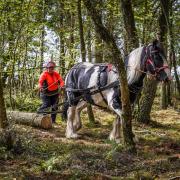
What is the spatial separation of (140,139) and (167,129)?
2.32 m

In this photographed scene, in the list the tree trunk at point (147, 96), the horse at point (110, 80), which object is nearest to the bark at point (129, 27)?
the tree trunk at point (147, 96)

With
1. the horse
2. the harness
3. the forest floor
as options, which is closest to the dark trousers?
the horse

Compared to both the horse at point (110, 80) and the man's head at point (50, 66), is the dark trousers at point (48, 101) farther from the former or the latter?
the horse at point (110, 80)

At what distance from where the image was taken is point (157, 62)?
8625 mm

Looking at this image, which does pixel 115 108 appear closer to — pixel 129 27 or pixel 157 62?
pixel 157 62

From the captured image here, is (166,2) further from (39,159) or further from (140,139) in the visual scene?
(39,159)

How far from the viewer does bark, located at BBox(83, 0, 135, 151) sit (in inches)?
262

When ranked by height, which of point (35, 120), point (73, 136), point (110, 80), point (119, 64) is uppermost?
point (119, 64)

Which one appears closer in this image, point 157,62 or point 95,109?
point 157,62

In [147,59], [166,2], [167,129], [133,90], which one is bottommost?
[167,129]

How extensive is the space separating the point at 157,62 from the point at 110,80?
1.31 meters

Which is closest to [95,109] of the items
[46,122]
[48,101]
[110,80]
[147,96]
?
[147,96]

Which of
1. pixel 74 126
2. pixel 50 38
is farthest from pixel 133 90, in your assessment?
pixel 50 38

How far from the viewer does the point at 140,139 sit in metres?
10.0
